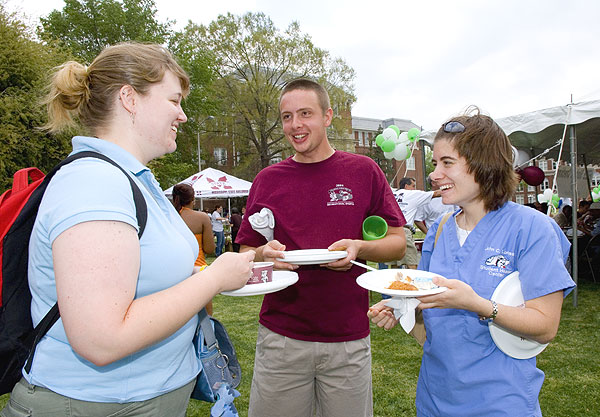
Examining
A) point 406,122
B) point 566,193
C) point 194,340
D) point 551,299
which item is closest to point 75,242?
point 194,340

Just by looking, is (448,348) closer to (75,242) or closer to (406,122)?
(75,242)

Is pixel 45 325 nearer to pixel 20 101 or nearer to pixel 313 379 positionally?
pixel 313 379

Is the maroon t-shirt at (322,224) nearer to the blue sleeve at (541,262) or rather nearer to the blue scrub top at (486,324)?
the blue scrub top at (486,324)

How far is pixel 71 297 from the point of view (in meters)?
0.98

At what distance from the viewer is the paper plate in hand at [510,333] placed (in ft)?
5.17

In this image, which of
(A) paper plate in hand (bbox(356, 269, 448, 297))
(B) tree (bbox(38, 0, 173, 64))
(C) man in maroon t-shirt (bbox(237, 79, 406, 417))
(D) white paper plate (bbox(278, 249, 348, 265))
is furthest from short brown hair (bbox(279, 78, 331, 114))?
(B) tree (bbox(38, 0, 173, 64))

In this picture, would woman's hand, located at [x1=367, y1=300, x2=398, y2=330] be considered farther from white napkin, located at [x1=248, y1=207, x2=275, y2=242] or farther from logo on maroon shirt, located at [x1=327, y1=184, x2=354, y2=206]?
white napkin, located at [x1=248, y1=207, x2=275, y2=242]

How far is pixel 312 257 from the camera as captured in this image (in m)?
1.84

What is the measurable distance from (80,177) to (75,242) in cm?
20

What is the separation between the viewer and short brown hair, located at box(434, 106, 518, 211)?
5.75 ft

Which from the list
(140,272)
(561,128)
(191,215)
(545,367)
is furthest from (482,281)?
(561,128)

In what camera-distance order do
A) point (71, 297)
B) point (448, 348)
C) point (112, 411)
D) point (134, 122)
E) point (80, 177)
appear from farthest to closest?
point (448, 348) < point (134, 122) < point (112, 411) < point (80, 177) < point (71, 297)

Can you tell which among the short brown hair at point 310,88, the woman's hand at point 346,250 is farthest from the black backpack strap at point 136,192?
the short brown hair at point 310,88

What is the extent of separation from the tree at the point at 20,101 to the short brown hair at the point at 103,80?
10.5m
